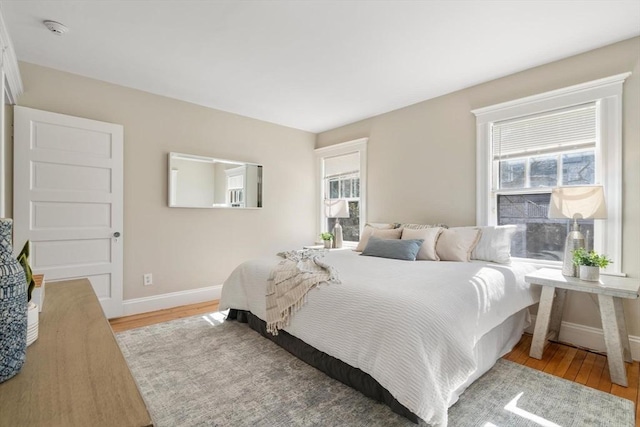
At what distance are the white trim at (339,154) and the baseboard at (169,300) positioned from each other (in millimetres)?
1986

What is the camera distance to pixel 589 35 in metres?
2.40

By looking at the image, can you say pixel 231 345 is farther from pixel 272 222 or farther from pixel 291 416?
pixel 272 222

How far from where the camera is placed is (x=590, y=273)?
2.27 metres

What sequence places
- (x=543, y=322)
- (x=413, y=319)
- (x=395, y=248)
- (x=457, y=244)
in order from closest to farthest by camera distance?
1. (x=413, y=319)
2. (x=543, y=322)
3. (x=457, y=244)
4. (x=395, y=248)

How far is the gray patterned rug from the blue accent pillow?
1.09 m

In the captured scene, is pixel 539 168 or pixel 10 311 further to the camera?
pixel 539 168

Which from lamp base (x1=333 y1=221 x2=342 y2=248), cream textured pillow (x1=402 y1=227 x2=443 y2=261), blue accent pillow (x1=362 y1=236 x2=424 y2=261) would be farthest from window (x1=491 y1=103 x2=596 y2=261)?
lamp base (x1=333 y1=221 x2=342 y2=248)

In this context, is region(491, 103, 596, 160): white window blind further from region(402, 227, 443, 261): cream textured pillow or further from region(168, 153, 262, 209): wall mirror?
region(168, 153, 262, 209): wall mirror

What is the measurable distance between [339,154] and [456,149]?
1.85 m

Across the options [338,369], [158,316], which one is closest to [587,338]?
[338,369]

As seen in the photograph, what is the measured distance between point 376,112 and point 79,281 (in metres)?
3.68

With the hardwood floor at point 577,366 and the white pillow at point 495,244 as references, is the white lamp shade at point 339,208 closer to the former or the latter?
the white pillow at point 495,244

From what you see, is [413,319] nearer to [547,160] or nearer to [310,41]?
[310,41]

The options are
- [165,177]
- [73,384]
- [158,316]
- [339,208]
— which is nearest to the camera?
[73,384]
